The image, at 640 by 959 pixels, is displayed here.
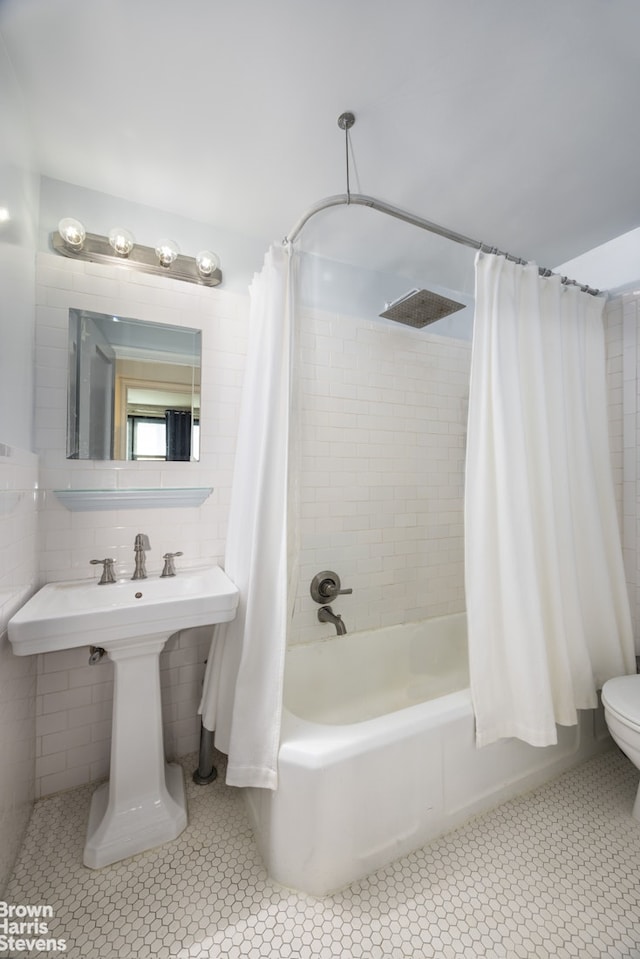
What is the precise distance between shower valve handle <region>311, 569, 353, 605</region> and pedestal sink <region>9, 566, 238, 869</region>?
0.60 m

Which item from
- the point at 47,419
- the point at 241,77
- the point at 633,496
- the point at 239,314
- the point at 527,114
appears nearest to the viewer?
the point at 241,77

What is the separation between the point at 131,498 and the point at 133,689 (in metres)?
0.74

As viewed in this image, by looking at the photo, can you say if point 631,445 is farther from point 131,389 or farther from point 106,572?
point 106,572

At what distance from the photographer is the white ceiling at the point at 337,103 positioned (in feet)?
3.38

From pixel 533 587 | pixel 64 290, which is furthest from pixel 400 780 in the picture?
pixel 64 290

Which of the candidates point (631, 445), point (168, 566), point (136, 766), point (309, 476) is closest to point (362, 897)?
point (136, 766)

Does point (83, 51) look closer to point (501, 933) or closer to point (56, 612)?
point (56, 612)

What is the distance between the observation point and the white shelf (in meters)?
1.50

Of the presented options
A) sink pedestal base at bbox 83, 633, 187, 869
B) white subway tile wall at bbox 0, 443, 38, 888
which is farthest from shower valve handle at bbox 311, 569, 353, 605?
white subway tile wall at bbox 0, 443, 38, 888

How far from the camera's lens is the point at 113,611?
1.16 meters

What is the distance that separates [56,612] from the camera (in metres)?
1.15

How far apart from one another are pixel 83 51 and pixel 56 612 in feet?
5.62

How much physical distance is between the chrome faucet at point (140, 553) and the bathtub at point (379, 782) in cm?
79

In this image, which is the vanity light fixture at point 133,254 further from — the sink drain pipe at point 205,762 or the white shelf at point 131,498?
the sink drain pipe at point 205,762
